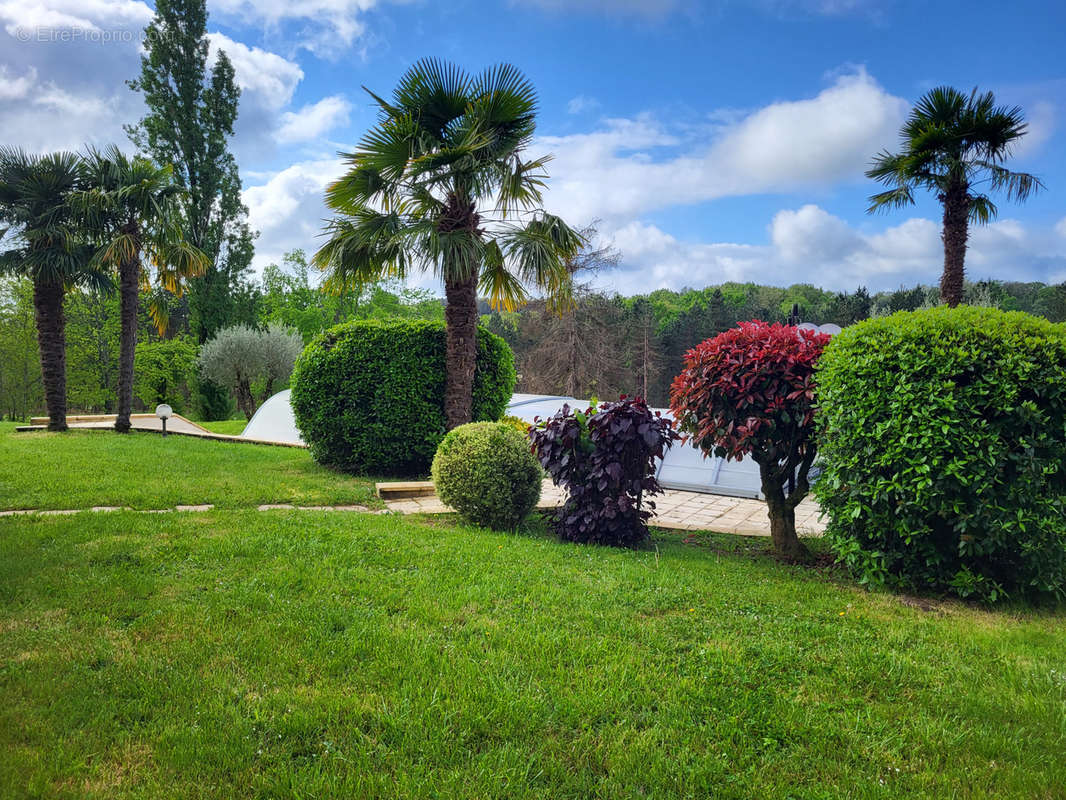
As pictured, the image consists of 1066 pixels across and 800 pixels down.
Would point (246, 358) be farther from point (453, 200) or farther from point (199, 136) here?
point (453, 200)

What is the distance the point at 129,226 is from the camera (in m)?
12.0

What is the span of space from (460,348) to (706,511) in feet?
12.7

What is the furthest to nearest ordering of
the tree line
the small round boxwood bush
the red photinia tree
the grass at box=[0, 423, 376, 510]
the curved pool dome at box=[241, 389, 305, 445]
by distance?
the tree line < the curved pool dome at box=[241, 389, 305, 445] < the grass at box=[0, 423, 376, 510] < the small round boxwood bush < the red photinia tree

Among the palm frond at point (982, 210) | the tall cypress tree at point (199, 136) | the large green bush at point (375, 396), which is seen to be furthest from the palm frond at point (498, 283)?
the tall cypress tree at point (199, 136)

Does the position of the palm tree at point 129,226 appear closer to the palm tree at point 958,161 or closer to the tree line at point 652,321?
the tree line at point 652,321

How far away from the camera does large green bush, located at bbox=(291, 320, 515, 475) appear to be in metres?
8.34

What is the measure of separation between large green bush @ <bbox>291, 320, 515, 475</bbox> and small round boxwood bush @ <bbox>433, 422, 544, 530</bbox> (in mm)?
2742

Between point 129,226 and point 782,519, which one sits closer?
point 782,519

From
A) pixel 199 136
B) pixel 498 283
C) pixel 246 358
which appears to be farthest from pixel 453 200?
pixel 199 136

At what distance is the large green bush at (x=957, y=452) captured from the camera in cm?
348

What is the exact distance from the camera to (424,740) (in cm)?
199

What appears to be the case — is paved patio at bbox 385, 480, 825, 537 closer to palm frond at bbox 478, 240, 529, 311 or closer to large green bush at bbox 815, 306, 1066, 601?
large green bush at bbox 815, 306, 1066, 601

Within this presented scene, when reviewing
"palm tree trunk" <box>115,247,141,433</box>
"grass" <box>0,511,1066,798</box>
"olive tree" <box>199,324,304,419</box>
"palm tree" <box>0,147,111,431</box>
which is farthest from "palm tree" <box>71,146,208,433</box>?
"grass" <box>0,511,1066,798</box>

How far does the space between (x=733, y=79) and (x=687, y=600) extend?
9226 millimetres
